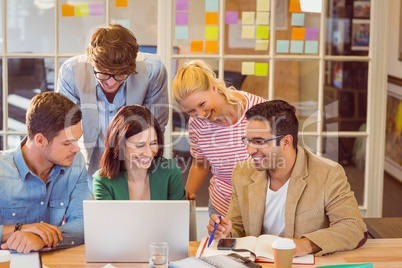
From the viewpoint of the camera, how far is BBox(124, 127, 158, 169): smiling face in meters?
2.52

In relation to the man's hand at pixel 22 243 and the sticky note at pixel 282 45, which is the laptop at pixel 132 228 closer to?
the man's hand at pixel 22 243

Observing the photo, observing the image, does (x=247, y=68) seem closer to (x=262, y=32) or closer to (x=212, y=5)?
(x=262, y=32)

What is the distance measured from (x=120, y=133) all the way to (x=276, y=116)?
68 centimetres

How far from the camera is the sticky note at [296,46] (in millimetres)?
3840

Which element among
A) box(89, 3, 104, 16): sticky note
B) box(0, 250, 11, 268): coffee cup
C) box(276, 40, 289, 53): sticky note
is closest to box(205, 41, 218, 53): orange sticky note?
box(276, 40, 289, 53): sticky note

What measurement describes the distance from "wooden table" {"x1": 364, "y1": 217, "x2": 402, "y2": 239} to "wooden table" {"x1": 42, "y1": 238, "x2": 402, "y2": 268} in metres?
0.21

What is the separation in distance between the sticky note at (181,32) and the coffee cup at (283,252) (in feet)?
7.19

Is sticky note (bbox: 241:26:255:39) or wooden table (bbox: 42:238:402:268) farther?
sticky note (bbox: 241:26:255:39)

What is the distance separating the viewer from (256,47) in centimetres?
385

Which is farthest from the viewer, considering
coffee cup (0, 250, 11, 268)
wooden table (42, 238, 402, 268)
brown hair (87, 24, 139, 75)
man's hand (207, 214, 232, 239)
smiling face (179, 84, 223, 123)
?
smiling face (179, 84, 223, 123)

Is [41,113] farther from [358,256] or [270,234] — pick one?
[358,256]

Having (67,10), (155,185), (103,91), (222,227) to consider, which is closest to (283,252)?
(222,227)

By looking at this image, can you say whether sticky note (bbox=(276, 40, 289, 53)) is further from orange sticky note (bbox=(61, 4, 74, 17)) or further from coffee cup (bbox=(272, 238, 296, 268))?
coffee cup (bbox=(272, 238, 296, 268))

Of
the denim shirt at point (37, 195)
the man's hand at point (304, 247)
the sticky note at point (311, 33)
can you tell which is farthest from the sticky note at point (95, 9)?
the man's hand at point (304, 247)
